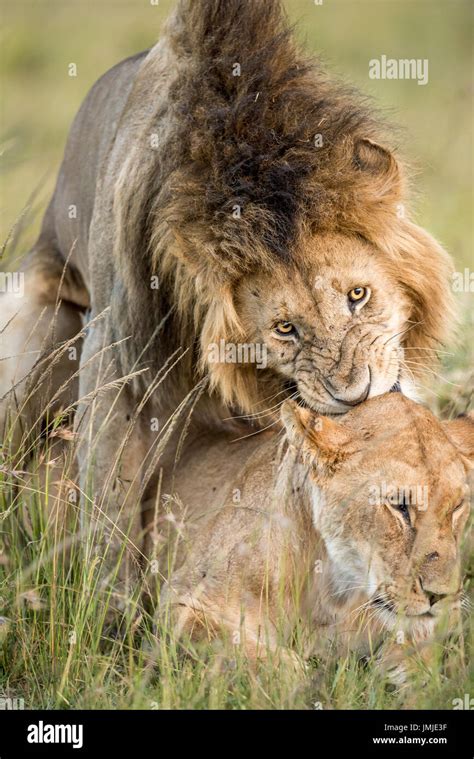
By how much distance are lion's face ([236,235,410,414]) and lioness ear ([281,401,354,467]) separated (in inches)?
3.9

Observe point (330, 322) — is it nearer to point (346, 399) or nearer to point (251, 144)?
point (346, 399)

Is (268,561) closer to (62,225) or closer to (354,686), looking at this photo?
(354,686)

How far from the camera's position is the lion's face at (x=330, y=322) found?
12.4 feet

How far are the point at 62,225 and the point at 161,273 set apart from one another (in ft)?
4.80

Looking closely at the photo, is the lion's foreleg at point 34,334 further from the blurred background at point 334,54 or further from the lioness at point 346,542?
the blurred background at point 334,54

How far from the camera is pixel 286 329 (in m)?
3.90

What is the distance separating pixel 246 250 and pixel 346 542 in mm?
913

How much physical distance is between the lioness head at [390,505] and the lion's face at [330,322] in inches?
4.1

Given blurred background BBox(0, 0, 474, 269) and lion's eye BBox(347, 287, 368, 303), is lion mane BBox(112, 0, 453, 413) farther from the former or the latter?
blurred background BBox(0, 0, 474, 269)

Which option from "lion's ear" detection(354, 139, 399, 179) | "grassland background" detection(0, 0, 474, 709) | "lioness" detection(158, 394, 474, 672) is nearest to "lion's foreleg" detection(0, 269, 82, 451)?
"grassland background" detection(0, 0, 474, 709)

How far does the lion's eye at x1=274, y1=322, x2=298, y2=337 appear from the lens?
3.90 metres

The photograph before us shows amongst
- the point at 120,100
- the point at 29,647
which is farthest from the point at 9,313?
the point at 29,647

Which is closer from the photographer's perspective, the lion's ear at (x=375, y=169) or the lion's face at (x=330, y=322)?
the lion's face at (x=330, y=322)

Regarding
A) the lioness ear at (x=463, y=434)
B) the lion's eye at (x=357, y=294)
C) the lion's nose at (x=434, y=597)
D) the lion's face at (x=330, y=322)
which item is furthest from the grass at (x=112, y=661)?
the lion's eye at (x=357, y=294)
